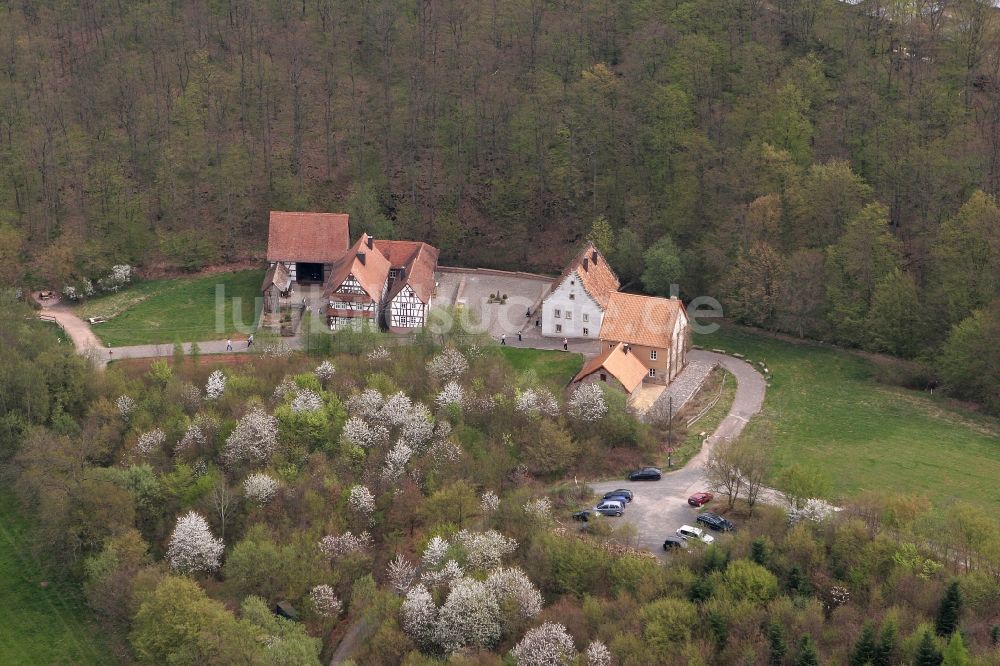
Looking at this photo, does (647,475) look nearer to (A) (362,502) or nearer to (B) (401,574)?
(A) (362,502)

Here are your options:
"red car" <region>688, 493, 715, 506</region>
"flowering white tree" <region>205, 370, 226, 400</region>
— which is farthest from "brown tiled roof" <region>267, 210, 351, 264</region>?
"red car" <region>688, 493, 715, 506</region>

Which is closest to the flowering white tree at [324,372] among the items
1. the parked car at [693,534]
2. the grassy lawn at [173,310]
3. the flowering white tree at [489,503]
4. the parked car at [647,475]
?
the flowering white tree at [489,503]

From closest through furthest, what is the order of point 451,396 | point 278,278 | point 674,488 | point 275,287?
1. point 674,488
2. point 451,396
3. point 275,287
4. point 278,278

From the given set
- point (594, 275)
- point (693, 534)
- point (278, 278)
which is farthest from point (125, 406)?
point (693, 534)

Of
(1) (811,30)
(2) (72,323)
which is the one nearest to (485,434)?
(2) (72,323)

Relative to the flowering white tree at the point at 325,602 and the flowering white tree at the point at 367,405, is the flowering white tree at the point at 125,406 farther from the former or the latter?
the flowering white tree at the point at 325,602

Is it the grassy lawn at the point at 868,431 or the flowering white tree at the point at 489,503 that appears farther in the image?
the grassy lawn at the point at 868,431
